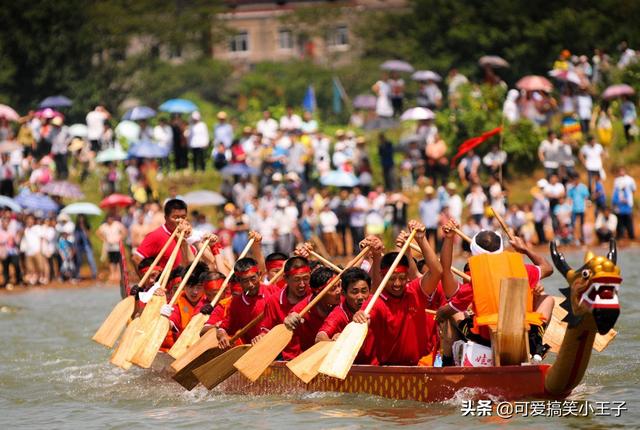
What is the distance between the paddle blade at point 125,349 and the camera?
12.9m

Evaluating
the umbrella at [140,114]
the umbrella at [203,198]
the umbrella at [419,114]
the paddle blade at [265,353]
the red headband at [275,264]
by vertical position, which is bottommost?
the paddle blade at [265,353]

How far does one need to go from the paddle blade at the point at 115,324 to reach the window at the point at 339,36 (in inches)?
1757

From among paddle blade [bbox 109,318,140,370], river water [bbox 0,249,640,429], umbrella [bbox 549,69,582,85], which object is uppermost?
umbrella [bbox 549,69,582,85]

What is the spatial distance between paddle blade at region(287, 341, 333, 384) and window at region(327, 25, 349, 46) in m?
47.8

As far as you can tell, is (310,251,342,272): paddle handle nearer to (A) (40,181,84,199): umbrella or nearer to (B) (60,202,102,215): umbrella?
(B) (60,202,102,215): umbrella

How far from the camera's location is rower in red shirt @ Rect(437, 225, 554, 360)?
10.8 metres

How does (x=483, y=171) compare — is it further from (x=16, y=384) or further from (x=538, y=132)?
(x=16, y=384)

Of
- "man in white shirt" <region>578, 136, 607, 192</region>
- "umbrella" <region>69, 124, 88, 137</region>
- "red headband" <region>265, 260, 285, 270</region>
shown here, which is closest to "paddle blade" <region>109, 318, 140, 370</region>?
"red headband" <region>265, 260, 285, 270</region>

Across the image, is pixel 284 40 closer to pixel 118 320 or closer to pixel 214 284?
pixel 118 320

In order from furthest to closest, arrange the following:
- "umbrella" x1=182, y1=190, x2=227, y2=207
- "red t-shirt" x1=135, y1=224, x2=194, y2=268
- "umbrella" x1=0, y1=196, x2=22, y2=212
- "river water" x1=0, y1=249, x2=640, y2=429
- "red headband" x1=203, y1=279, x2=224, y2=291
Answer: "umbrella" x1=182, y1=190, x2=227, y2=207
"umbrella" x1=0, y1=196, x2=22, y2=212
"red t-shirt" x1=135, y1=224, x2=194, y2=268
"red headband" x1=203, y1=279, x2=224, y2=291
"river water" x1=0, y1=249, x2=640, y2=429

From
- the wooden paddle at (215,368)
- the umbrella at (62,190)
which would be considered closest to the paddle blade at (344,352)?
the wooden paddle at (215,368)

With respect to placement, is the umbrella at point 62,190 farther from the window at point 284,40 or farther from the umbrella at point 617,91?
the window at point 284,40

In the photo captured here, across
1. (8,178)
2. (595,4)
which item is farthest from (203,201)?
(595,4)

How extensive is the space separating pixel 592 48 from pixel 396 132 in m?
6.14
